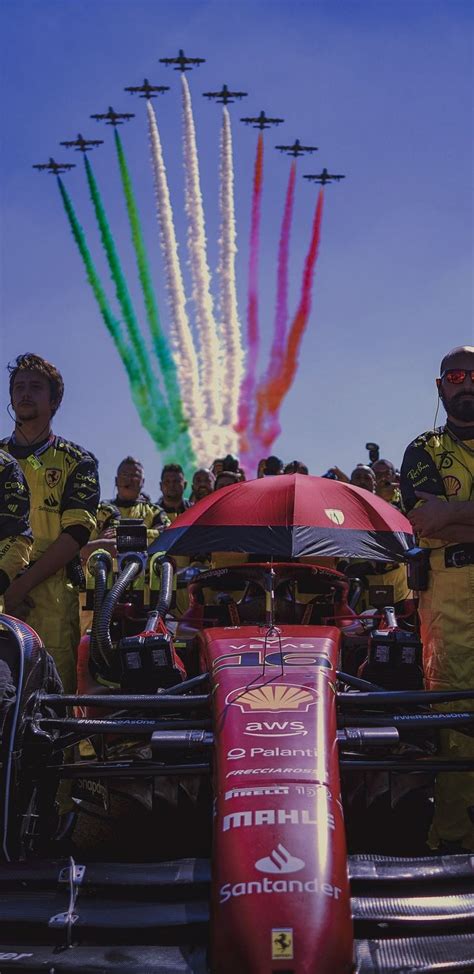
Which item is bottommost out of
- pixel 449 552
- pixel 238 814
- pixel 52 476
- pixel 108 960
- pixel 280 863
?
pixel 108 960

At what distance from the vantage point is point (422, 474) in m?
5.14

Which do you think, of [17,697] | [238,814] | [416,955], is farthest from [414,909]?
[17,697]

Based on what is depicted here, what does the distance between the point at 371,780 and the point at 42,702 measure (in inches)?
58.3

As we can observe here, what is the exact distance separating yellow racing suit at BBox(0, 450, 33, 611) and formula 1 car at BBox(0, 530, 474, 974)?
564mm

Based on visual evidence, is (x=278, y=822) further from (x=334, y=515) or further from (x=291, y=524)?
(x=334, y=515)

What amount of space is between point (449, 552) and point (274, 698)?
151 centimetres

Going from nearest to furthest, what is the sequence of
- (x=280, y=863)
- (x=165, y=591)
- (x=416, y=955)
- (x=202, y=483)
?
1. (x=416, y=955)
2. (x=280, y=863)
3. (x=165, y=591)
4. (x=202, y=483)

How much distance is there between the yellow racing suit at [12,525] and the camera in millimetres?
4816

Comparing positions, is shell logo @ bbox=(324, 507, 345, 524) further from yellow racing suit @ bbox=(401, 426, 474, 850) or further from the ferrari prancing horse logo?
the ferrari prancing horse logo

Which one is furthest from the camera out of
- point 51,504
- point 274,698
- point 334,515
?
point 334,515

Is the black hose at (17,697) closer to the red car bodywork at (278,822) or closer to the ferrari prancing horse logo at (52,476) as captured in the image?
the red car bodywork at (278,822)

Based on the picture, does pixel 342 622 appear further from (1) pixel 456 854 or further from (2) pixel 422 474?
(1) pixel 456 854

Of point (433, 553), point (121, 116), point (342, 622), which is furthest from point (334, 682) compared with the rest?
point (121, 116)

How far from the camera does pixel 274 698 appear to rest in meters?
3.90
